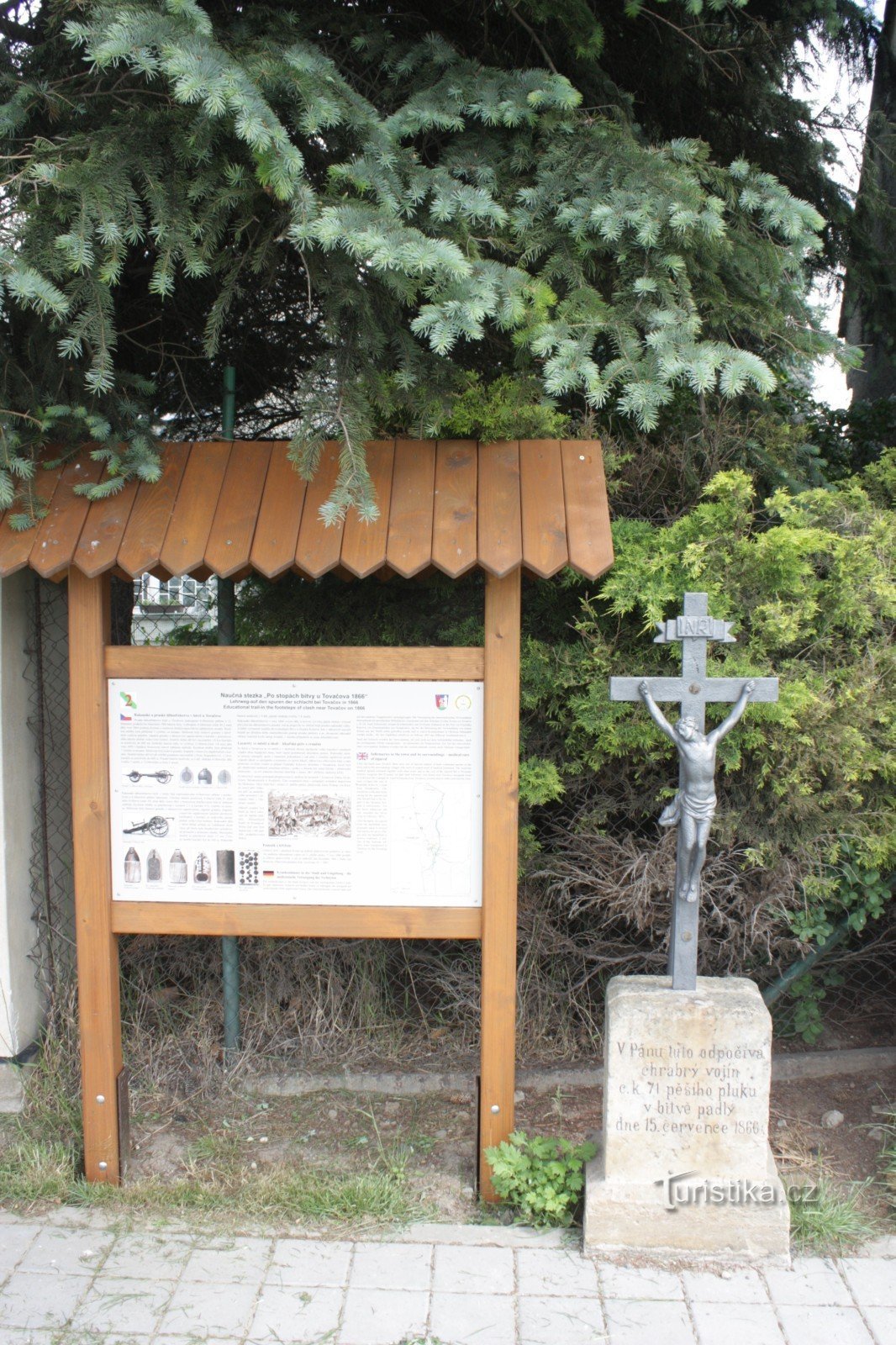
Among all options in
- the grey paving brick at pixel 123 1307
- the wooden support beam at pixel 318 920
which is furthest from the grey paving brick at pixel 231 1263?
the wooden support beam at pixel 318 920

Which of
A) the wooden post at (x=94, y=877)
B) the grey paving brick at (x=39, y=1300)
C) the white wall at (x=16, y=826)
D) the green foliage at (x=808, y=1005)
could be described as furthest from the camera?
the green foliage at (x=808, y=1005)

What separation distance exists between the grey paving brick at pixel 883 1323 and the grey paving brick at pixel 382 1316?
1114 millimetres

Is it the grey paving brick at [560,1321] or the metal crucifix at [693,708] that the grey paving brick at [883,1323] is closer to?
the grey paving brick at [560,1321]

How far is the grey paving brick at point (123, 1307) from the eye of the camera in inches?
119

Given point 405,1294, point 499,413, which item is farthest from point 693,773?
point 405,1294

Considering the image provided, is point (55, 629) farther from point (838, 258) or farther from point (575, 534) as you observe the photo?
point (838, 258)

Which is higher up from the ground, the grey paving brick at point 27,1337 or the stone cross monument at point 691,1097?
the stone cross monument at point 691,1097

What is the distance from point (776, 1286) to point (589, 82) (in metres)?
4.78

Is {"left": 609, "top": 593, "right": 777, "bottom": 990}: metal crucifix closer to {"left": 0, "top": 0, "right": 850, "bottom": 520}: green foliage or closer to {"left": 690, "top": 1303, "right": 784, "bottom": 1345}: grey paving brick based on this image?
{"left": 0, "top": 0, "right": 850, "bottom": 520}: green foliage

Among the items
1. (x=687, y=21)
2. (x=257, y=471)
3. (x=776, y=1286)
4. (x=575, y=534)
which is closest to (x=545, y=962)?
(x=776, y=1286)

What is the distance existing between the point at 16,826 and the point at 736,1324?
130 inches

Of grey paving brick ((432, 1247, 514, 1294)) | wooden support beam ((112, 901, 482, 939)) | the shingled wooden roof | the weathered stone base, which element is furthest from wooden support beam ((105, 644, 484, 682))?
grey paving brick ((432, 1247, 514, 1294))

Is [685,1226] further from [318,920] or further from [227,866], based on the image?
[227,866]

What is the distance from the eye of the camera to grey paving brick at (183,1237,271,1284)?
10.7 ft
